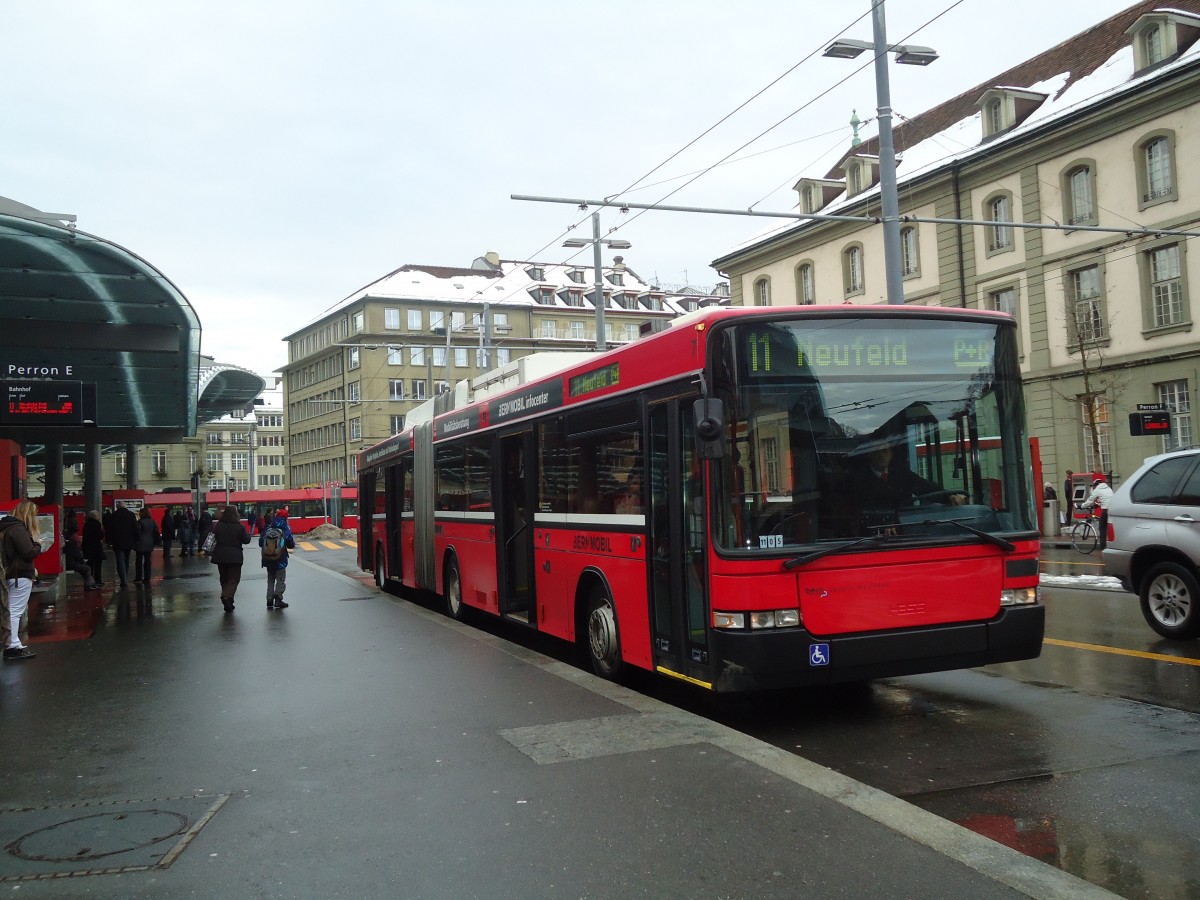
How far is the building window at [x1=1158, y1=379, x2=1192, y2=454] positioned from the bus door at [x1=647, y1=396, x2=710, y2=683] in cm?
2615

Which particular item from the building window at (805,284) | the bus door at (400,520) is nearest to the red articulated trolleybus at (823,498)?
the bus door at (400,520)

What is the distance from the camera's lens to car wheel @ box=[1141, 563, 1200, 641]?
9.70m

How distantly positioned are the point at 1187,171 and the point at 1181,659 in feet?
80.3

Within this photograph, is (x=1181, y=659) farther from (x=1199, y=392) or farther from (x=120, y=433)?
(x=120, y=433)

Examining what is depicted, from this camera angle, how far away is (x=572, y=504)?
9469 mm

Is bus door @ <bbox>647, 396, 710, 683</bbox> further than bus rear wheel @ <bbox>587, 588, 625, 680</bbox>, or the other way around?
bus rear wheel @ <bbox>587, 588, 625, 680</bbox>

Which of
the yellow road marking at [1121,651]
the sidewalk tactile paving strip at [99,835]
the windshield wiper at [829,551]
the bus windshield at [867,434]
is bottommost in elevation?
the yellow road marking at [1121,651]

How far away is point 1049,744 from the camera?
6.50 metres

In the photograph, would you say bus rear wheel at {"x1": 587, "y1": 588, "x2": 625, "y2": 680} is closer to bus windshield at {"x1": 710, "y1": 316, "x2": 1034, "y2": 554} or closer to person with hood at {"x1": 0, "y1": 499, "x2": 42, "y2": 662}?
bus windshield at {"x1": 710, "y1": 316, "x2": 1034, "y2": 554}

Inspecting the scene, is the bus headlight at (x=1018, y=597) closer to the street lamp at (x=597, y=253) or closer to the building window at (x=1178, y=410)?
the street lamp at (x=597, y=253)

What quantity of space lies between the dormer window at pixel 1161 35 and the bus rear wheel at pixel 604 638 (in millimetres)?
28941

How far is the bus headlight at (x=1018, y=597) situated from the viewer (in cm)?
728

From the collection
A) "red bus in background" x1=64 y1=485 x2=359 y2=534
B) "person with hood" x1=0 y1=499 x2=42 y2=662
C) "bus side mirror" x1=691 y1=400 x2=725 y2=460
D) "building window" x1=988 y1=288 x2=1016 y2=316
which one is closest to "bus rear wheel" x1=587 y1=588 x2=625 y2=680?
"bus side mirror" x1=691 y1=400 x2=725 y2=460

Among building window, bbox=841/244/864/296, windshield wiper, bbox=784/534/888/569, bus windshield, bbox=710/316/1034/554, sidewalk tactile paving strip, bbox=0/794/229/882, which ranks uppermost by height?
building window, bbox=841/244/864/296
